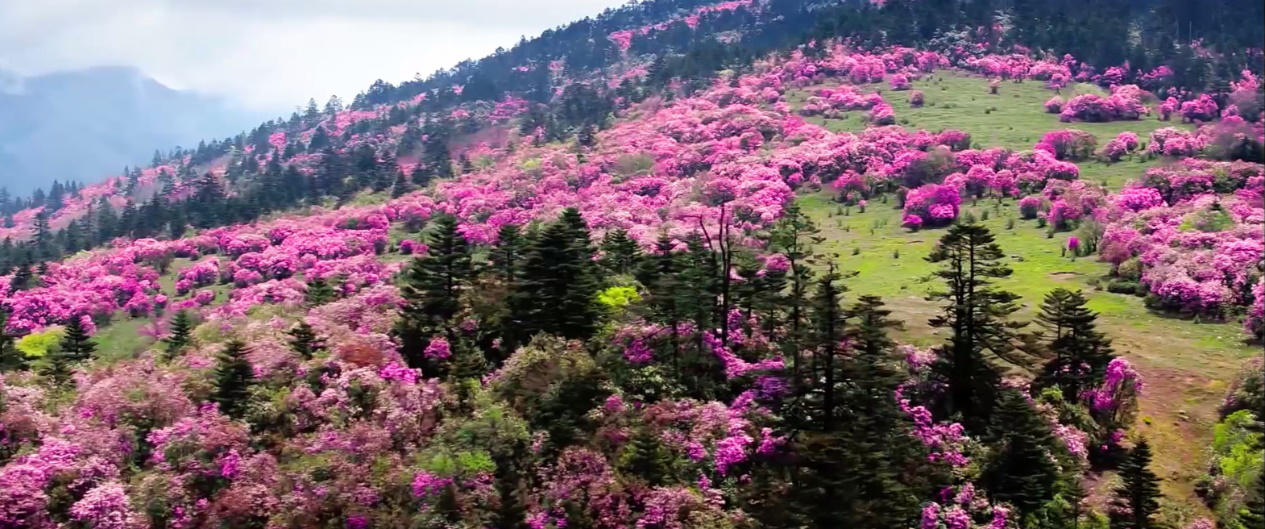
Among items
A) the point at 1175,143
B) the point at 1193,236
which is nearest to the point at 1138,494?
the point at 1193,236

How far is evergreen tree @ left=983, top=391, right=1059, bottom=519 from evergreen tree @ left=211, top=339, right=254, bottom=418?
88.3 ft

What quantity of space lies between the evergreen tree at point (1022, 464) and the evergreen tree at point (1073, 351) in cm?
418

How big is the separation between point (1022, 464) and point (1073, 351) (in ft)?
21.1

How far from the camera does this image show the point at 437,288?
129 ft

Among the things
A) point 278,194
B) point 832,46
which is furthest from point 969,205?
point 278,194

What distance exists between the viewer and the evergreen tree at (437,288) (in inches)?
1485

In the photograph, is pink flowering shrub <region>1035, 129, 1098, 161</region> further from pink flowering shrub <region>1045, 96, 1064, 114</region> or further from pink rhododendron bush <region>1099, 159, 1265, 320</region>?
pink flowering shrub <region>1045, 96, 1064, 114</region>

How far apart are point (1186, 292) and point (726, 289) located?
74.9 ft

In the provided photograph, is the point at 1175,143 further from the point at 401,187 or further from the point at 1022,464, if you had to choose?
the point at 401,187

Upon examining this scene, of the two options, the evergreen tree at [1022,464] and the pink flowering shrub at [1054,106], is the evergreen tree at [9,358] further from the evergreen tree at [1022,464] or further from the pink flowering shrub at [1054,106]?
the pink flowering shrub at [1054,106]

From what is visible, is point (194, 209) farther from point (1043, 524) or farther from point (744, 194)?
point (1043, 524)

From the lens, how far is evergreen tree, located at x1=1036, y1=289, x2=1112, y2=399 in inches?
1185

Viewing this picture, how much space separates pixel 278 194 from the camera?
123250mm

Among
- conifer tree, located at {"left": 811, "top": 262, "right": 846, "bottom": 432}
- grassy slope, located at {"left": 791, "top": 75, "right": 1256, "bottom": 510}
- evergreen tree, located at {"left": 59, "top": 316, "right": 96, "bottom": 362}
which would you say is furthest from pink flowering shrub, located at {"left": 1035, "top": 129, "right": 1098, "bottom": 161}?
evergreen tree, located at {"left": 59, "top": 316, "right": 96, "bottom": 362}
